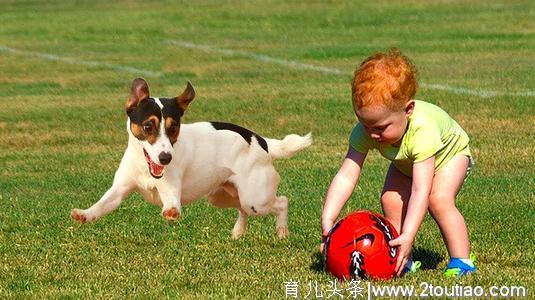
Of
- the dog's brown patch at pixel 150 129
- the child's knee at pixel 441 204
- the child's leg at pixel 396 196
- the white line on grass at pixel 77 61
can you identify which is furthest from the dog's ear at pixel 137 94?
the white line on grass at pixel 77 61

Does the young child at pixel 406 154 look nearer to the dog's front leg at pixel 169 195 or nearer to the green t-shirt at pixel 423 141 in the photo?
the green t-shirt at pixel 423 141

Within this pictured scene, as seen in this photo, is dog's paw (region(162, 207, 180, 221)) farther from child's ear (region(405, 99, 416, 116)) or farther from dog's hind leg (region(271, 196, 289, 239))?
child's ear (region(405, 99, 416, 116))

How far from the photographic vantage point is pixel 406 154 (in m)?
7.62

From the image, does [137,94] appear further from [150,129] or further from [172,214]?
[172,214]

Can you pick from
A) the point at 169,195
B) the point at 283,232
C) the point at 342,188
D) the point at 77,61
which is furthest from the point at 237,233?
the point at 77,61

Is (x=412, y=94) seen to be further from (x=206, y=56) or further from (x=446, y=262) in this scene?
(x=206, y=56)

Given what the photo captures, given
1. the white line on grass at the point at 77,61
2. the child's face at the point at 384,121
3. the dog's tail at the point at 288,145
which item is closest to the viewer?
the child's face at the point at 384,121

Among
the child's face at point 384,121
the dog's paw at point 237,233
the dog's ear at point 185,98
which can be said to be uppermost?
the child's face at point 384,121

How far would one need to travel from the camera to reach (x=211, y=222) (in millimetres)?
10141

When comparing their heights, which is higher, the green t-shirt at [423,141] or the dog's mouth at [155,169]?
the green t-shirt at [423,141]

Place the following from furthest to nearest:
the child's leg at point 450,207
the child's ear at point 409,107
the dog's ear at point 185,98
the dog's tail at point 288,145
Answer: the dog's tail at point 288,145
the dog's ear at point 185,98
the child's leg at point 450,207
the child's ear at point 409,107

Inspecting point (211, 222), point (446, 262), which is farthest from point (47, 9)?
point (446, 262)

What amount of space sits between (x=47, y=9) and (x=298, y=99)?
57.0 ft

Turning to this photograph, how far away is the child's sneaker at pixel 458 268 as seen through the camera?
768cm
